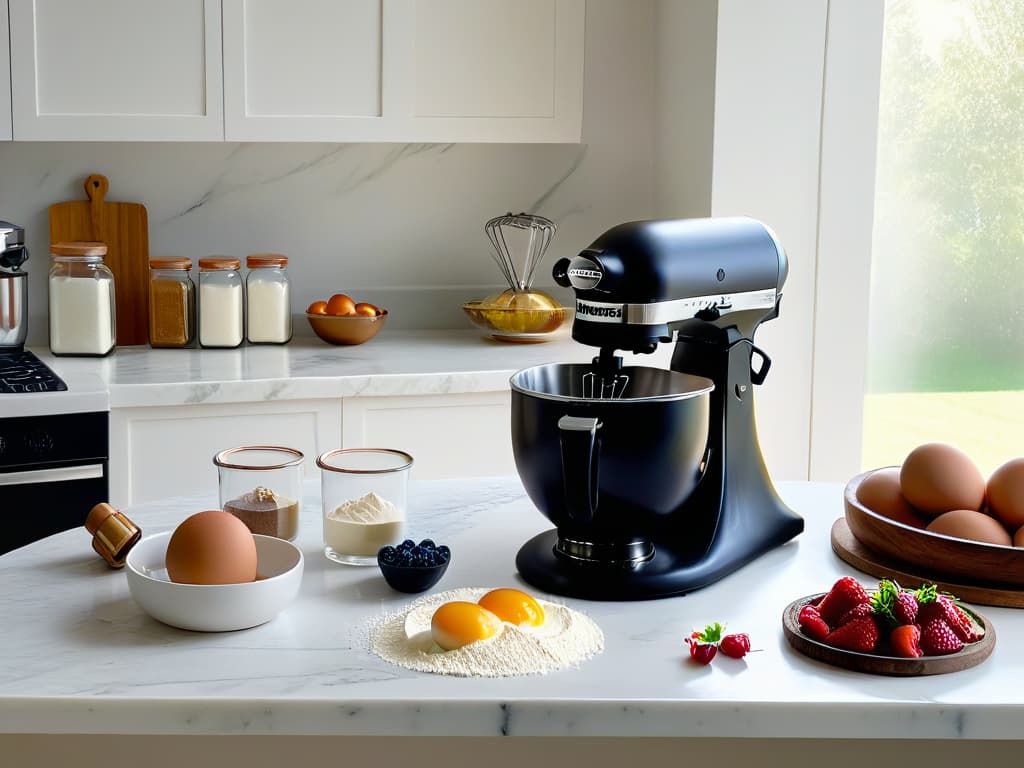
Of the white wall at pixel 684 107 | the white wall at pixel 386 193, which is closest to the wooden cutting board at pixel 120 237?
the white wall at pixel 386 193

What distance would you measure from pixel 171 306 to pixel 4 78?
682 millimetres

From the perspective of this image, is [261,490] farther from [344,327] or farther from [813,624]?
[344,327]

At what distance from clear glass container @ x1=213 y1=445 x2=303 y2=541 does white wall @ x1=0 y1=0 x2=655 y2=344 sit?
6.52ft

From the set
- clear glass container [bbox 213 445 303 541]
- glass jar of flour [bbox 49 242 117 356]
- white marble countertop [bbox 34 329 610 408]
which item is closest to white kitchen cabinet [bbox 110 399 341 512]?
white marble countertop [bbox 34 329 610 408]

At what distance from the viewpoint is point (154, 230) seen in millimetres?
3232

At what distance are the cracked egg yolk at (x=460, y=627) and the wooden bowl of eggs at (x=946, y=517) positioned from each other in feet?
1.74

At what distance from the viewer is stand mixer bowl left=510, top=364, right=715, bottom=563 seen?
1.25m

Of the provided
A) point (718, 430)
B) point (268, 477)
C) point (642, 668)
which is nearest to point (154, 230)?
point (268, 477)

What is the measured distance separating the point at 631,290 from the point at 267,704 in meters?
0.60

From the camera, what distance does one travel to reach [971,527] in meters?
1.33

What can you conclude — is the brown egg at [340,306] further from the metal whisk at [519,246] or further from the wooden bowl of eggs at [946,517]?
the wooden bowl of eggs at [946,517]

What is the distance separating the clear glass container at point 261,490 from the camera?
1404 millimetres

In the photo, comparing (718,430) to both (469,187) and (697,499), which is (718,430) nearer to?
(697,499)

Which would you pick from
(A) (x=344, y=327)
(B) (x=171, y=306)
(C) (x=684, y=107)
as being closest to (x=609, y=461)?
(A) (x=344, y=327)
